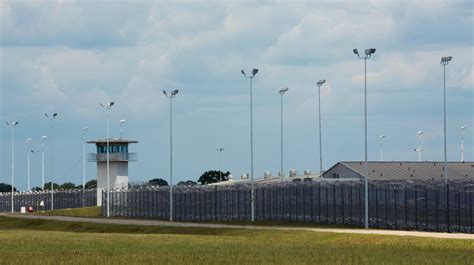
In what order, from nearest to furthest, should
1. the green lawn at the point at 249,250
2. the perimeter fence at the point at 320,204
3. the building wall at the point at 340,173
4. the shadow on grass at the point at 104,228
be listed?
the green lawn at the point at 249,250
the perimeter fence at the point at 320,204
the shadow on grass at the point at 104,228
the building wall at the point at 340,173

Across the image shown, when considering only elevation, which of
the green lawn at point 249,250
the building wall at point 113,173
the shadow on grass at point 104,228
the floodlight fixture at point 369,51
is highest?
the floodlight fixture at point 369,51

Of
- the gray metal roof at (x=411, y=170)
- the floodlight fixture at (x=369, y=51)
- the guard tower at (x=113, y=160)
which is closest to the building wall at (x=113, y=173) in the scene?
the guard tower at (x=113, y=160)

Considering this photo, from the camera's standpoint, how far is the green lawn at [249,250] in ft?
149

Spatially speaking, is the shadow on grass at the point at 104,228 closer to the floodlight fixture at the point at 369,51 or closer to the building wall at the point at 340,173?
the floodlight fixture at the point at 369,51

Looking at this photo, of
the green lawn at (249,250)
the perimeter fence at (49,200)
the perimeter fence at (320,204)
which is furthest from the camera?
the perimeter fence at (49,200)

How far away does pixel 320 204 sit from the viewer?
91500 mm

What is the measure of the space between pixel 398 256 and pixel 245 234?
29.0 m

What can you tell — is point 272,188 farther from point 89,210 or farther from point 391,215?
point 89,210

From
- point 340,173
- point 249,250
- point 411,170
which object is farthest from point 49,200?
point 249,250

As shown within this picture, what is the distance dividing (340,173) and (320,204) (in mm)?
43185

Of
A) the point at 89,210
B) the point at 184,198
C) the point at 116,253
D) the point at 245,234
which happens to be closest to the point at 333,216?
the point at 245,234

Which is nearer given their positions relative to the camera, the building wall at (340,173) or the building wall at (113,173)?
the building wall at (340,173)

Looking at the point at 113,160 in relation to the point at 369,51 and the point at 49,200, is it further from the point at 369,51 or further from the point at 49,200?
the point at 369,51

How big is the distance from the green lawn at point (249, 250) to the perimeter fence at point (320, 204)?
30.1ft
